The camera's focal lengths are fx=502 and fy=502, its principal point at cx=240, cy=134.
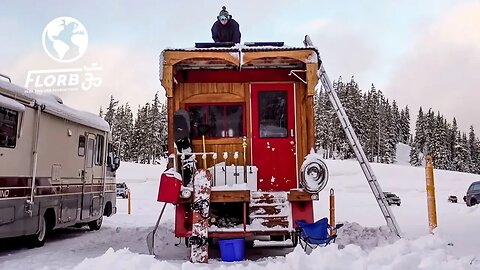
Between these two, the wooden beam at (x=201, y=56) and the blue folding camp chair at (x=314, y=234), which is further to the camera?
the wooden beam at (x=201, y=56)

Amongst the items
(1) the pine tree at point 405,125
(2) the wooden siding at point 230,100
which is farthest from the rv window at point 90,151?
(1) the pine tree at point 405,125

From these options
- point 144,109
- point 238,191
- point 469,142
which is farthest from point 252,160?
point 469,142

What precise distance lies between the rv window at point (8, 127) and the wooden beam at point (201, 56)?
2.71 m

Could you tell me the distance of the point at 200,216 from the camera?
25.5 ft

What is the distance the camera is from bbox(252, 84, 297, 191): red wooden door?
9.23 m

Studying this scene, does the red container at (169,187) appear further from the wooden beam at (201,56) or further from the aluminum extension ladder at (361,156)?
the aluminum extension ladder at (361,156)

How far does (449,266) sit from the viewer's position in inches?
213

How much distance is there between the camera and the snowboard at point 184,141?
27.1ft

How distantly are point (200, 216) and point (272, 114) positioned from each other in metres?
2.57

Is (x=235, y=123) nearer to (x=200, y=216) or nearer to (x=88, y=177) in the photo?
(x=200, y=216)

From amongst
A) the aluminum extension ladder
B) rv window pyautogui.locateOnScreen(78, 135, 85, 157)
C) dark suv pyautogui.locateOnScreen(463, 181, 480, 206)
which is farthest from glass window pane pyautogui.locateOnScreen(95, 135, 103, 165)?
dark suv pyautogui.locateOnScreen(463, 181, 480, 206)

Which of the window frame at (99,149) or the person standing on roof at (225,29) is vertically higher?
the person standing on roof at (225,29)

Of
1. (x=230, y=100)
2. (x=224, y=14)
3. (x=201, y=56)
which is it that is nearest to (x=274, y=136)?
(x=230, y=100)

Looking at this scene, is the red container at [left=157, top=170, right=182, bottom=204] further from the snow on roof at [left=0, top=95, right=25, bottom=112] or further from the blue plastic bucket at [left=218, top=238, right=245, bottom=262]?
the snow on roof at [left=0, top=95, right=25, bottom=112]
